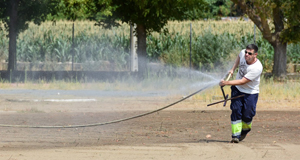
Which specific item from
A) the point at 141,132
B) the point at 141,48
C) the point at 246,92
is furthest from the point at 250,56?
the point at 141,48

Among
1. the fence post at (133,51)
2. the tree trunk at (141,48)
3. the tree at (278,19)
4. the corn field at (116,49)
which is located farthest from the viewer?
the corn field at (116,49)

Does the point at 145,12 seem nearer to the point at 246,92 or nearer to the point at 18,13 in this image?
the point at 18,13

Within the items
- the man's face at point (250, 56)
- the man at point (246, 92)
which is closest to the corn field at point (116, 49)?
the man at point (246, 92)

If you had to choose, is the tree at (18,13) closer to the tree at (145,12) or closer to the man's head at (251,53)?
the tree at (145,12)

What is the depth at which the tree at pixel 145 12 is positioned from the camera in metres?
17.5

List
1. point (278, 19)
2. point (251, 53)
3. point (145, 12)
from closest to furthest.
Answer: point (251, 53), point (145, 12), point (278, 19)

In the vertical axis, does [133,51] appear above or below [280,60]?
above

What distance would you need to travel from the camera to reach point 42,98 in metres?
14.4

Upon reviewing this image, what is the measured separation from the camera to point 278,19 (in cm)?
1902

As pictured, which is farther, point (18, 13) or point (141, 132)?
point (18, 13)

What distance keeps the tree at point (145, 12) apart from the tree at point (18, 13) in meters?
2.75

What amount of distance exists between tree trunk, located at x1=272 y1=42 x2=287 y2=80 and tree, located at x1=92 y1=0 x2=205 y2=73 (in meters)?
3.27

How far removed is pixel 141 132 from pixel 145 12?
29.1 feet

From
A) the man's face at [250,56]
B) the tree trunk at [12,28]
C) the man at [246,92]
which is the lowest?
the man at [246,92]
